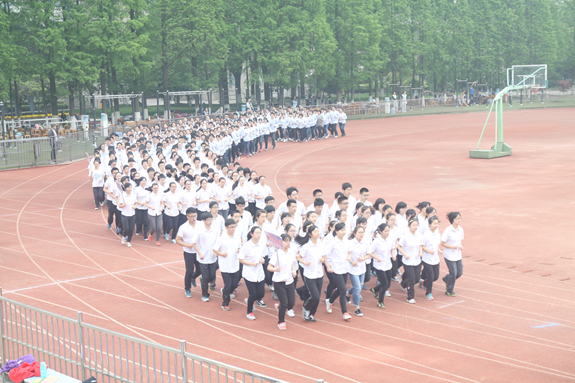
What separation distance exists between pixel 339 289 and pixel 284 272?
1002 mm

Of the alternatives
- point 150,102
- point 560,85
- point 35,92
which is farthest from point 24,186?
point 560,85

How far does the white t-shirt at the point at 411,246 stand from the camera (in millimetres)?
10328

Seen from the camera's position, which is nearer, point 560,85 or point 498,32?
point 498,32

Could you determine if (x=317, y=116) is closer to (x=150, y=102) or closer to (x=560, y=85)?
(x=150, y=102)

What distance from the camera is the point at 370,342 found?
870 centimetres

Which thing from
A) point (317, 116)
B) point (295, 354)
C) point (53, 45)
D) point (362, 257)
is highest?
point (53, 45)

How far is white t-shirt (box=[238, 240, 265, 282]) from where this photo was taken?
31.3 ft

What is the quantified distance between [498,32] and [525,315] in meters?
63.0

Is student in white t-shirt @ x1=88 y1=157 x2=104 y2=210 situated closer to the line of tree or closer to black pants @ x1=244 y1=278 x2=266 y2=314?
black pants @ x1=244 y1=278 x2=266 y2=314

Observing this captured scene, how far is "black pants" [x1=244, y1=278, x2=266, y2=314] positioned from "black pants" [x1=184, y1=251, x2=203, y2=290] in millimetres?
1376

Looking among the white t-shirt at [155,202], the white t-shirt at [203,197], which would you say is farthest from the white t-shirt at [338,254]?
the white t-shirt at [155,202]

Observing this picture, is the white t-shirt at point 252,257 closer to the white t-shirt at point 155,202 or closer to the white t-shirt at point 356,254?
the white t-shirt at point 356,254

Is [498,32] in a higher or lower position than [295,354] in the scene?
higher

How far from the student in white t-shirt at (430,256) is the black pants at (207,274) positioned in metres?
3.64
